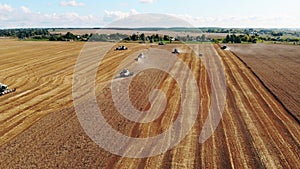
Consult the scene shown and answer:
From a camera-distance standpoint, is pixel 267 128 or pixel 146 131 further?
pixel 267 128

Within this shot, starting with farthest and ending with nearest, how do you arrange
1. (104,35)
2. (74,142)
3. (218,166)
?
(104,35) < (74,142) < (218,166)

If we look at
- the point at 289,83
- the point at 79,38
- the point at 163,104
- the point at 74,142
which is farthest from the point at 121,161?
the point at 79,38

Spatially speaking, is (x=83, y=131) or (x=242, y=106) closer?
(x=83, y=131)

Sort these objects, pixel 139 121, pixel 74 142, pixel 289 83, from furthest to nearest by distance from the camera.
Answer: pixel 289 83 → pixel 139 121 → pixel 74 142

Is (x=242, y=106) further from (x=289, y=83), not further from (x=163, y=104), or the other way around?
(x=289, y=83)

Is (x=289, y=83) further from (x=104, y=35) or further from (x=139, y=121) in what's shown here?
(x=104, y=35)

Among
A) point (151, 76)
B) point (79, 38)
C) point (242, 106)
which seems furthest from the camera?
point (79, 38)

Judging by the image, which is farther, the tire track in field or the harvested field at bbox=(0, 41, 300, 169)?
the tire track in field

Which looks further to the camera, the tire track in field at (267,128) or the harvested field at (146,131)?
the tire track in field at (267,128)

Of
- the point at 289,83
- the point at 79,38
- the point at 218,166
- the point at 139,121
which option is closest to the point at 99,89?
the point at 139,121
